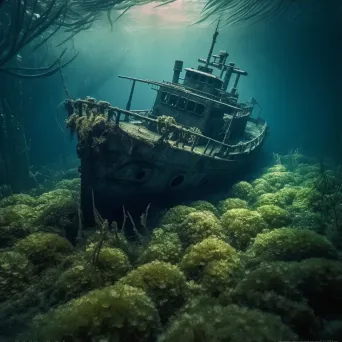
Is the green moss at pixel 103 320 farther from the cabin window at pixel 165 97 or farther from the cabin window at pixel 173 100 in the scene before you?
the cabin window at pixel 165 97

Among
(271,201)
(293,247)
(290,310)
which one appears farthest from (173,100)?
(290,310)

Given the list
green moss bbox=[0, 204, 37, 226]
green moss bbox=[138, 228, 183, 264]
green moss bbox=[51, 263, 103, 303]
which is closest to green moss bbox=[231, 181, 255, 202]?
green moss bbox=[138, 228, 183, 264]

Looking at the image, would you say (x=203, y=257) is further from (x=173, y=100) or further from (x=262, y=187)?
(x=173, y=100)

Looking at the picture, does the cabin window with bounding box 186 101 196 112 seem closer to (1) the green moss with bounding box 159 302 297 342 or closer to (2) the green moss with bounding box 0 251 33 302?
(2) the green moss with bounding box 0 251 33 302

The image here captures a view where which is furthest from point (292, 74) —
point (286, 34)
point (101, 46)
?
point (101, 46)

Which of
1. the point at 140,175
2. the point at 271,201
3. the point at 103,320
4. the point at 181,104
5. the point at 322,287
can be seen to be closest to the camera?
the point at 103,320

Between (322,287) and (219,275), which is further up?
(322,287)

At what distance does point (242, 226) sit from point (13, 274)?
6.21 m

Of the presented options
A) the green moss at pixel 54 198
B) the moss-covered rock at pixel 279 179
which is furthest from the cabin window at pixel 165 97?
the moss-covered rock at pixel 279 179

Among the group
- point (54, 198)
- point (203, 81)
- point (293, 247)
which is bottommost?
point (54, 198)

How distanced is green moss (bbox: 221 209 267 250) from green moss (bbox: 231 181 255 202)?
181 inches

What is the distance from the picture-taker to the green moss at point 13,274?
19.3 ft

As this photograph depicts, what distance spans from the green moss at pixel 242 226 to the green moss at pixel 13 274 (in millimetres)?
5455

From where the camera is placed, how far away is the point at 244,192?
13664mm
